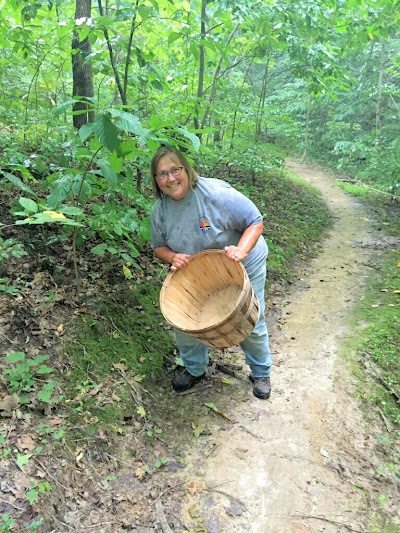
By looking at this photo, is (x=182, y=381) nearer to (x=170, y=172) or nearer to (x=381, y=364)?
(x=170, y=172)

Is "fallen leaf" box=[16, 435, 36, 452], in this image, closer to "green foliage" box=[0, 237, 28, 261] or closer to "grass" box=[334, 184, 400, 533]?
"green foliage" box=[0, 237, 28, 261]

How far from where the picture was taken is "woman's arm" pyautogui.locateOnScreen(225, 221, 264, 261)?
2568mm

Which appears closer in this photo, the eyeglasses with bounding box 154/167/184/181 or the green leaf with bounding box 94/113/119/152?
the green leaf with bounding box 94/113/119/152

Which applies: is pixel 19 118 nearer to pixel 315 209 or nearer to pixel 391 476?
pixel 391 476

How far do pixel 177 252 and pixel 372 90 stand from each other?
1638cm

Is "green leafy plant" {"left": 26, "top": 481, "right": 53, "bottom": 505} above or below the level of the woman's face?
below

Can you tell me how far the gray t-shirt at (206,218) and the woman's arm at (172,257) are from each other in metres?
0.05

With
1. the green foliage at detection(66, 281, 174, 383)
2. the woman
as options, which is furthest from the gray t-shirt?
the green foliage at detection(66, 281, 174, 383)

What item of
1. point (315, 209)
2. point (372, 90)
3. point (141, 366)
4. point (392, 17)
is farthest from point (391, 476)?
point (372, 90)

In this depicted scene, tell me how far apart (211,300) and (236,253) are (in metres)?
0.65

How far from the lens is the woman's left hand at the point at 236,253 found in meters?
2.55

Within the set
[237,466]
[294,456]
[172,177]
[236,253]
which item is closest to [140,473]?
[237,466]

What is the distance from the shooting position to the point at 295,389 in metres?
3.38

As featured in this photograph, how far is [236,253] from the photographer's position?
2.57 meters
